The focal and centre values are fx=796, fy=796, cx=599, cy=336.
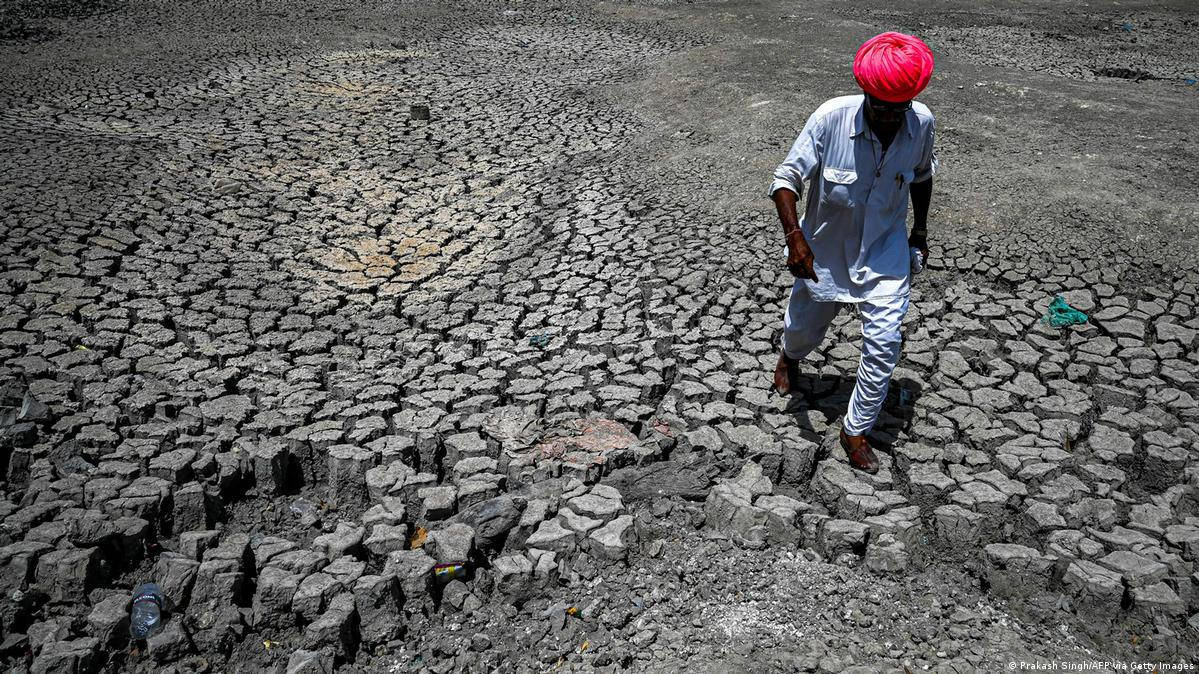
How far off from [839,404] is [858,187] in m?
0.97

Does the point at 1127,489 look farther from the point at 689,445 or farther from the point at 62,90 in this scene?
the point at 62,90

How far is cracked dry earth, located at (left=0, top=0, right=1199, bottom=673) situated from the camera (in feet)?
7.88

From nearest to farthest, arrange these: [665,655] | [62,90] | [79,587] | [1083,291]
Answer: [665,655], [79,587], [1083,291], [62,90]

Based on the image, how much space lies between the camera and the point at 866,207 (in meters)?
2.74

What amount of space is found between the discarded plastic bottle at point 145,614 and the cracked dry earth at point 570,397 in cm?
3

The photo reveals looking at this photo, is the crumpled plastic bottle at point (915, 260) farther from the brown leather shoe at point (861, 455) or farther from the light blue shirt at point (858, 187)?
the brown leather shoe at point (861, 455)

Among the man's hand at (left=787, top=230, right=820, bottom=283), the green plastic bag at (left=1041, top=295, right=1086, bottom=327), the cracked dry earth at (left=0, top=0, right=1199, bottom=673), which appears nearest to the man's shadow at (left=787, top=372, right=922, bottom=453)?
the cracked dry earth at (left=0, top=0, right=1199, bottom=673)

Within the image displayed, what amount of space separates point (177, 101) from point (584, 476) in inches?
217

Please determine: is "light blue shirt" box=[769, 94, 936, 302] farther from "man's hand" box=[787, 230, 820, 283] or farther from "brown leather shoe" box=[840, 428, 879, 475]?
"brown leather shoe" box=[840, 428, 879, 475]

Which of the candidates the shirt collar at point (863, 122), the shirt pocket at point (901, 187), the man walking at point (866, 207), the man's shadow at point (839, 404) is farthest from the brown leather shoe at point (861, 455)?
the shirt collar at point (863, 122)

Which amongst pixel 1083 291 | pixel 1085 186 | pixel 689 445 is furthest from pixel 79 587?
pixel 1085 186

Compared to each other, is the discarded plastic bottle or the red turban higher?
the red turban

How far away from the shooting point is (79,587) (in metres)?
2.45

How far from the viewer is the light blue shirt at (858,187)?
2.68 m
